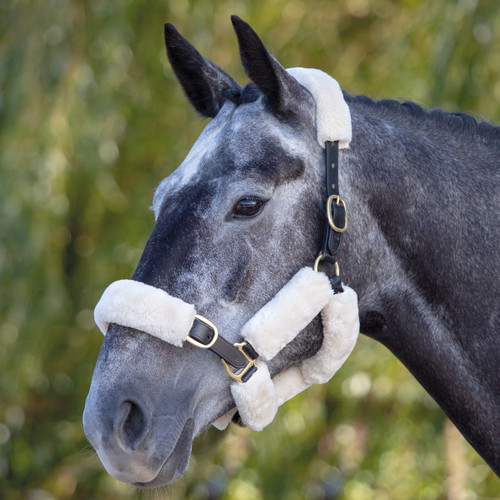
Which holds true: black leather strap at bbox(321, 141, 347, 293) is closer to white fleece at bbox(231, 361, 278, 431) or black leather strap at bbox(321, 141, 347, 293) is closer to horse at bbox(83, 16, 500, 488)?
horse at bbox(83, 16, 500, 488)

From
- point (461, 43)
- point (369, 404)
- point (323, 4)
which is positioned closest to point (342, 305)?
point (461, 43)

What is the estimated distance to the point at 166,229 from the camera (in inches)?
65.6

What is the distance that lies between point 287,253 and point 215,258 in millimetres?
184

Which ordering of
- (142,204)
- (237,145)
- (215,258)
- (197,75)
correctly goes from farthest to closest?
(142,204) < (197,75) < (237,145) < (215,258)

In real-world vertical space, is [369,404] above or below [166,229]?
below

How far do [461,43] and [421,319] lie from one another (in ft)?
8.20

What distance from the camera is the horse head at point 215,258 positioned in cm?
155

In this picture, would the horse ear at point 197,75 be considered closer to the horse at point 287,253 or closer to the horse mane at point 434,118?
the horse at point 287,253

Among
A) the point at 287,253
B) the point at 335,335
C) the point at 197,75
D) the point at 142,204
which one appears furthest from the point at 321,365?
the point at 142,204

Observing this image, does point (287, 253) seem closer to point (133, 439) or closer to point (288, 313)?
point (288, 313)

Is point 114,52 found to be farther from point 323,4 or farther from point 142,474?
point 142,474

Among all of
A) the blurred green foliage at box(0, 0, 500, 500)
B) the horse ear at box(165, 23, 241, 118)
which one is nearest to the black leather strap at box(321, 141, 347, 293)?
the horse ear at box(165, 23, 241, 118)

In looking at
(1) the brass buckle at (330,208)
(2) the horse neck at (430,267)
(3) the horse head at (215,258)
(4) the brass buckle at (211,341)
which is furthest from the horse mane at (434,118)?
(4) the brass buckle at (211,341)

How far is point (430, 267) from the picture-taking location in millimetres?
1827
